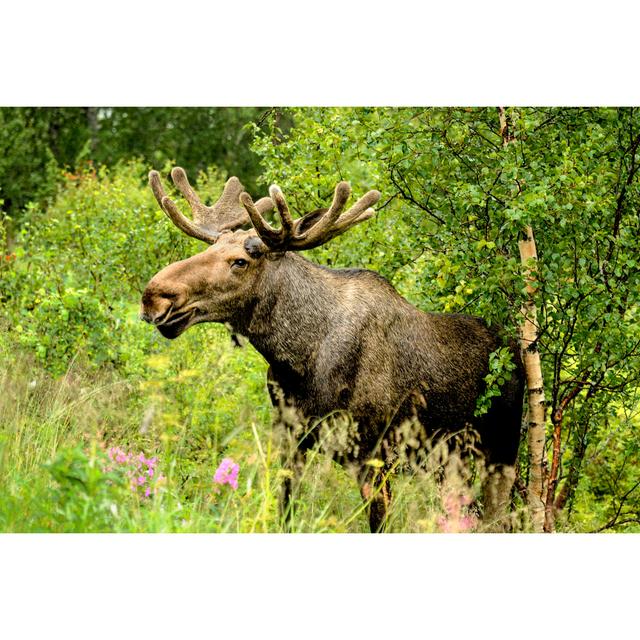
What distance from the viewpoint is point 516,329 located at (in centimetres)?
657

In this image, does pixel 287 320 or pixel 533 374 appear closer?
pixel 287 320

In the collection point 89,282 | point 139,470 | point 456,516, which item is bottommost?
point 456,516

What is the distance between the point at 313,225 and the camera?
599cm

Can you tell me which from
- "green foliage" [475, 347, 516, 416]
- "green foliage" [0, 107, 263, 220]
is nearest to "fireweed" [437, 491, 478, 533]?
"green foliage" [475, 347, 516, 416]

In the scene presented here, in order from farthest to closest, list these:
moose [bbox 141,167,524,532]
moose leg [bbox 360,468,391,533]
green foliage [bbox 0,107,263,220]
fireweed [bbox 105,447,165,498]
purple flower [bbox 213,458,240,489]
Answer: green foliage [bbox 0,107,263,220] → moose leg [bbox 360,468,391,533] → moose [bbox 141,167,524,532] → fireweed [bbox 105,447,165,498] → purple flower [bbox 213,458,240,489]

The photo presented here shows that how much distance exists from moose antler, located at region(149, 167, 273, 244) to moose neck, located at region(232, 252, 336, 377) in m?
0.48

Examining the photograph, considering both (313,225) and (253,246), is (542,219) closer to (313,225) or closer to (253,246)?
(313,225)

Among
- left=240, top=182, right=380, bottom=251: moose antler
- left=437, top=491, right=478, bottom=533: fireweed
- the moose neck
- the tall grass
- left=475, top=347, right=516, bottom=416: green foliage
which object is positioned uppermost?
left=240, top=182, right=380, bottom=251: moose antler

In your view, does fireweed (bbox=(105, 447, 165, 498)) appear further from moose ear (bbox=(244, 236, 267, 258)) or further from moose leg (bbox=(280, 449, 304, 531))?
moose ear (bbox=(244, 236, 267, 258))

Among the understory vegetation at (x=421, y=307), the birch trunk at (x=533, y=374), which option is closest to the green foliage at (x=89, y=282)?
the understory vegetation at (x=421, y=307)

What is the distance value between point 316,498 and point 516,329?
172 cm

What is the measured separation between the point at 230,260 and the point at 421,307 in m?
2.01

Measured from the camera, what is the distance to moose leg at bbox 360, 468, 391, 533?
5.84m

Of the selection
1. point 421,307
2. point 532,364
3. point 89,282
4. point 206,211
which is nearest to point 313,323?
point 206,211
